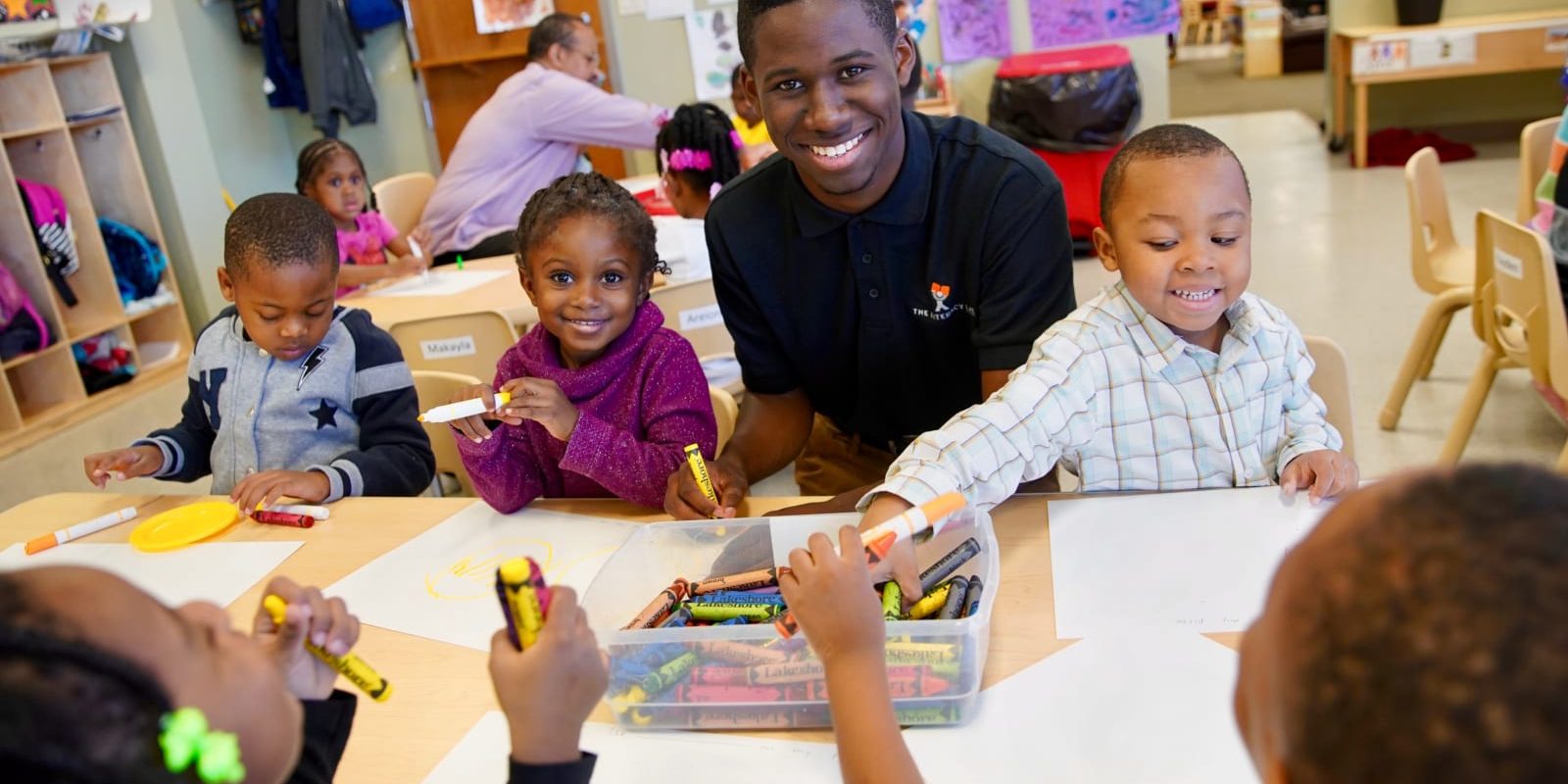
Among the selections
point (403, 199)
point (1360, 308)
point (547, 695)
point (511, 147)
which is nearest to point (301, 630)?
point (547, 695)

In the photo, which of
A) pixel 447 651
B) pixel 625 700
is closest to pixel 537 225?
pixel 447 651

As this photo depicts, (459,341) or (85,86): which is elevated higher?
(85,86)

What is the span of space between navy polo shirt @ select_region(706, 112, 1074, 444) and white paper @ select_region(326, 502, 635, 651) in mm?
447

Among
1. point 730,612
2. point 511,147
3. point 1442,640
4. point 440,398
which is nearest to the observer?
point 1442,640

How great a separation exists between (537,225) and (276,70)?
490cm

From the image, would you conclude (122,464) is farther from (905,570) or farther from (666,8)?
(666,8)

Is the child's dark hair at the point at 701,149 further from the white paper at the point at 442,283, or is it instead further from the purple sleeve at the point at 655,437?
the purple sleeve at the point at 655,437

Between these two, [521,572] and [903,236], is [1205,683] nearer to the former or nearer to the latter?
[521,572]

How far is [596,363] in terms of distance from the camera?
1581 mm

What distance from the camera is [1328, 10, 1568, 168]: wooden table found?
5.70 metres

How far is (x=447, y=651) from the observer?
118 cm

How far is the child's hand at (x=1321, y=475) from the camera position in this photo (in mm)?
1250

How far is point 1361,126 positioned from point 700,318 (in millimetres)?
4920

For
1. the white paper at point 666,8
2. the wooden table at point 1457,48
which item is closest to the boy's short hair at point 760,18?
the white paper at point 666,8
